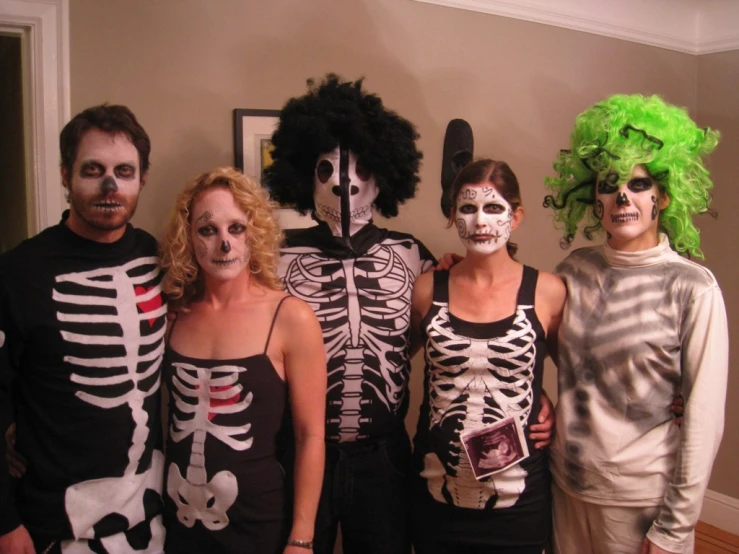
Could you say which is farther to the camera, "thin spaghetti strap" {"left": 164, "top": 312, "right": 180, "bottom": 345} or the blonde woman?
"thin spaghetti strap" {"left": 164, "top": 312, "right": 180, "bottom": 345}

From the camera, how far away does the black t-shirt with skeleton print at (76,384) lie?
1.38 meters

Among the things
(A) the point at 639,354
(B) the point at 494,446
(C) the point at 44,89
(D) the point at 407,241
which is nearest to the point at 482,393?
(B) the point at 494,446

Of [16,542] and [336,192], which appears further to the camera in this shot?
[336,192]

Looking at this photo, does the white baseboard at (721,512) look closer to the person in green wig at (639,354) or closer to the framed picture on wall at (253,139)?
the person in green wig at (639,354)

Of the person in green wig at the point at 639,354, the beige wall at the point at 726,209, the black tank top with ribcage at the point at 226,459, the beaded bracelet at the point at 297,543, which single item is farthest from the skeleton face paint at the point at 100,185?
the beige wall at the point at 726,209

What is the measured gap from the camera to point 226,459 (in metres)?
1.47

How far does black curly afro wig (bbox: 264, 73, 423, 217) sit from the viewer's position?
1.77m

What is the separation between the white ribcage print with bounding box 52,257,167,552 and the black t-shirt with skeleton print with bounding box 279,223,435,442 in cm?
42

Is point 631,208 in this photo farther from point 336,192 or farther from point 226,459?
point 226,459

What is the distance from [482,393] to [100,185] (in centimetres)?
107

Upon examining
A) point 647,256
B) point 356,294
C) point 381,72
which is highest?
point 381,72

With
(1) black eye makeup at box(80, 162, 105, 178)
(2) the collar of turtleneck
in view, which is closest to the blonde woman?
(1) black eye makeup at box(80, 162, 105, 178)

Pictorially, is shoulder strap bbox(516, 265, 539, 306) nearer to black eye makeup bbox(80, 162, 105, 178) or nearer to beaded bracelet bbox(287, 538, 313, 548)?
beaded bracelet bbox(287, 538, 313, 548)

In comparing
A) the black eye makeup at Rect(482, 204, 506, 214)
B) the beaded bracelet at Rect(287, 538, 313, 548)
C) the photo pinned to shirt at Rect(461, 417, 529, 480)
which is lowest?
the beaded bracelet at Rect(287, 538, 313, 548)
